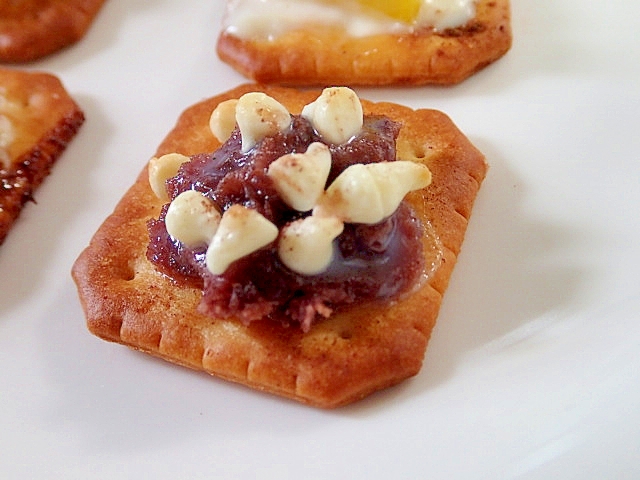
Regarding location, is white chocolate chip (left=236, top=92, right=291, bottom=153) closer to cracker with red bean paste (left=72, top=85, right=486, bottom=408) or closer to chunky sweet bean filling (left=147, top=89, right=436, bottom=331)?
chunky sweet bean filling (left=147, top=89, right=436, bottom=331)

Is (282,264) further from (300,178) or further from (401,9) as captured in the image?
(401,9)

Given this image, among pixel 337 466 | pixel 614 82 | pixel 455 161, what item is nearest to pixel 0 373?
pixel 337 466

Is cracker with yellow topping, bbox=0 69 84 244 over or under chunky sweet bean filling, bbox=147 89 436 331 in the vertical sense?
under

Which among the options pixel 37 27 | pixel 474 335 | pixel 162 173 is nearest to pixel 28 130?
pixel 37 27

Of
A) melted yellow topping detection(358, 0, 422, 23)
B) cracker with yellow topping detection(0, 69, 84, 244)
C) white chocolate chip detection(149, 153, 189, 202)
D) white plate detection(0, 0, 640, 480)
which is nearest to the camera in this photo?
white plate detection(0, 0, 640, 480)

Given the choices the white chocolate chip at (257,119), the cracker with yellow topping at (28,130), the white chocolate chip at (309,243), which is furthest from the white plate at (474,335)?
the white chocolate chip at (257,119)

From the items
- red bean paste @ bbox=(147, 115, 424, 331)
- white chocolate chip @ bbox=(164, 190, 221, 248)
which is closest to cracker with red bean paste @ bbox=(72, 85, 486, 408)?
red bean paste @ bbox=(147, 115, 424, 331)

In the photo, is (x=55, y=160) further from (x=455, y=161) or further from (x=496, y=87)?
(x=496, y=87)
